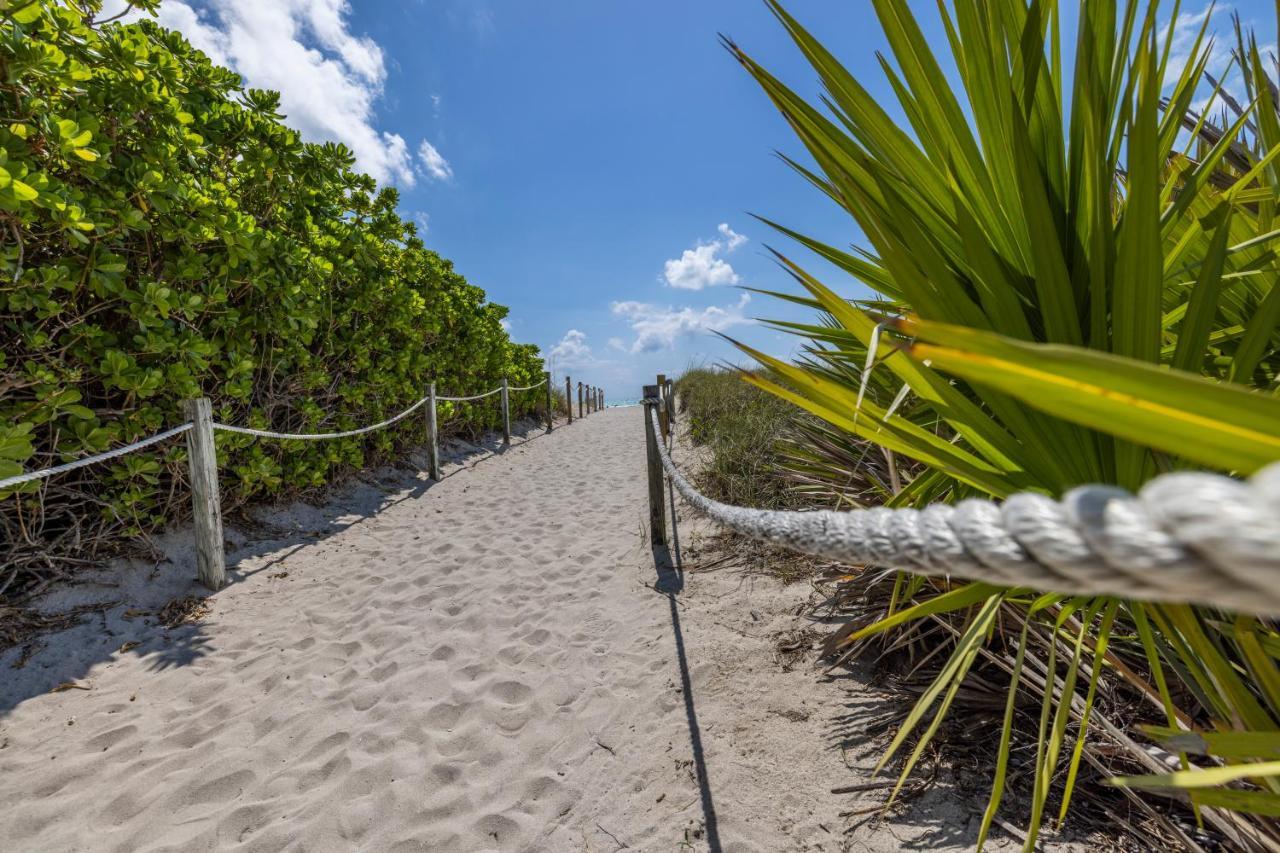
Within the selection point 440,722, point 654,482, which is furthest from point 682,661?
point 654,482

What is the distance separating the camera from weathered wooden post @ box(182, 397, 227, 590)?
3.19 m

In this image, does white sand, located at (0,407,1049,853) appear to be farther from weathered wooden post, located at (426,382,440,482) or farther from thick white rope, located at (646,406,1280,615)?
weathered wooden post, located at (426,382,440,482)

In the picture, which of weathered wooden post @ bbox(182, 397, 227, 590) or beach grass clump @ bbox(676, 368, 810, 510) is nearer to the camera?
weathered wooden post @ bbox(182, 397, 227, 590)

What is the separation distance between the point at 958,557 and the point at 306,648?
3.22m

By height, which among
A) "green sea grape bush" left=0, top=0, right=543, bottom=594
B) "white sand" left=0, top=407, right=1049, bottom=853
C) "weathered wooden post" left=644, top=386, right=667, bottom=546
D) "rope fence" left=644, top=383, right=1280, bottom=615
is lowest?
"white sand" left=0, top=407, right=1049, bottom=853

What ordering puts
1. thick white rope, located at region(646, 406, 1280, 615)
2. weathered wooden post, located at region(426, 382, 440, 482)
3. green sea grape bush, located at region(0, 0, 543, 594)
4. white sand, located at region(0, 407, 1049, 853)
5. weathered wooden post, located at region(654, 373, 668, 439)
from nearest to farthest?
thick white rope, located at region(646, 406, 1280, 615) → white sand, located at region(0, 407, 1049, 853) → green sea grape bush, located at region(0, 0, 543, 594) → weathered wooden post, located at region(654, 373, 668, 439) → weathered wooden post, located at region(426, 382, 440, 482)

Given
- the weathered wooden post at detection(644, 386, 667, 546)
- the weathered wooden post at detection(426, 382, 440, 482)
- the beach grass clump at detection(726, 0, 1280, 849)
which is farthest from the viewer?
the weathered wooden post at detection(426, 382, 440, 482)

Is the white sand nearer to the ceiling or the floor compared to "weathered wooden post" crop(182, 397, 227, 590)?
nearer to the floor

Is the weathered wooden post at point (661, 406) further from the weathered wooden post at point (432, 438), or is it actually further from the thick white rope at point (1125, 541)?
the thick white rope at point (1125, 541)

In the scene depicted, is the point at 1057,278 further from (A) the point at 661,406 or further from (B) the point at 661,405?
(A) the point at 661,406

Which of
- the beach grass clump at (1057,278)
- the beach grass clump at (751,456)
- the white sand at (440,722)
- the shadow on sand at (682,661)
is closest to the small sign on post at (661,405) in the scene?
the beach grass clump at (751,456)

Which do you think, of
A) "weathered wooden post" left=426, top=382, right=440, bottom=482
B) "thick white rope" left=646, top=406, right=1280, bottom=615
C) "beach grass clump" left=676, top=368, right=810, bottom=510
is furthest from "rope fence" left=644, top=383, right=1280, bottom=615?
Result: "weathered wooden post" left=426, top=382, right=440, bottom=482

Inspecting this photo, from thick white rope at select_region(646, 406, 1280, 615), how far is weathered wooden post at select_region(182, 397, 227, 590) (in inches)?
157

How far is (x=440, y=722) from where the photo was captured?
2.18 meters
